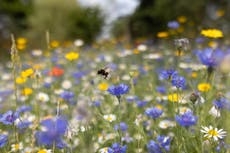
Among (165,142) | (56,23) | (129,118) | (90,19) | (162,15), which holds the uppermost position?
(90,19)

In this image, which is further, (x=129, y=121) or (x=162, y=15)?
(x=162, y=15)

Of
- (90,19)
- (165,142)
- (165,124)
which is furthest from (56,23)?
(165,142)

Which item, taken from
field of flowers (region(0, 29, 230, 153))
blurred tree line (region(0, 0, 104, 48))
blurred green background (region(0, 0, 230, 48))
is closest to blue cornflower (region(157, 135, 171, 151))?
field of flowers (region(0, 29, 230, 153))

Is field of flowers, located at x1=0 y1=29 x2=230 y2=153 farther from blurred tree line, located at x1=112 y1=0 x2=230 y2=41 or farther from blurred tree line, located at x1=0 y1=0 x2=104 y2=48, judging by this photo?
blurred tree line, located at x1=0 y1=0 x2=104 y2=48

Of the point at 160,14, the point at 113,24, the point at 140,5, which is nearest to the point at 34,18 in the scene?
the point at 113,24

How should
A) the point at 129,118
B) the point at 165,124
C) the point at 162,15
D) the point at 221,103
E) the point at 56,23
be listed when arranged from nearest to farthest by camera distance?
1. the point at 221,103
2. the point at 165,124
3. the point at 129,118
4. the point at 162,15
5. the point at 56,23

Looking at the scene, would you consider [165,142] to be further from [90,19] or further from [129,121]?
[90,19]

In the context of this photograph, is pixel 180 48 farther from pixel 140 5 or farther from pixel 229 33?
pixel 140 5

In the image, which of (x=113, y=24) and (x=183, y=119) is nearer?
(x=183, y=119)
